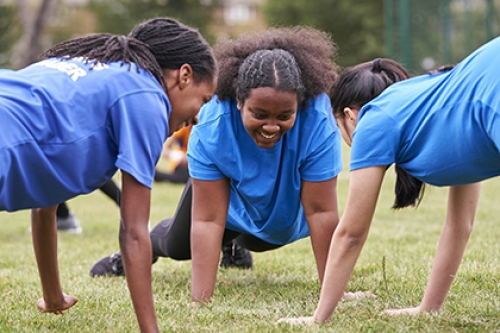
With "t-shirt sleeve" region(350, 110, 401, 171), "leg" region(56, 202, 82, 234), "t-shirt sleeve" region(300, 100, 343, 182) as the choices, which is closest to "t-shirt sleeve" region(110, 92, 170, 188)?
"t-shirt sleeve" region(350, 110, 401, 171)

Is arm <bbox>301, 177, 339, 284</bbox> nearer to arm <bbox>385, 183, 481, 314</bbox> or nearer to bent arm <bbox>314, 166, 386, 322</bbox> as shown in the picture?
arm <bbox>385, 183, 481, 314</bbox>

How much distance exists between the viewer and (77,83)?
2811mm

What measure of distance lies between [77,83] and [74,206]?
24.6 ft

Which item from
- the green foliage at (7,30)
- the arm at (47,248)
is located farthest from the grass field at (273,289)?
the green foliage at (7,30)

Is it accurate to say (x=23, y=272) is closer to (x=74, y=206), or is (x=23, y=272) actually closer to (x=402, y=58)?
(x=74, y=206)

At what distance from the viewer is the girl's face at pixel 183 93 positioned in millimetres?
3006

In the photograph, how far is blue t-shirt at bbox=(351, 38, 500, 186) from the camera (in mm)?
2668

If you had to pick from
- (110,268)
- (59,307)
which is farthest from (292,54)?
(110,268)

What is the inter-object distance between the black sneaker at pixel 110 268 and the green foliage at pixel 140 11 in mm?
44381

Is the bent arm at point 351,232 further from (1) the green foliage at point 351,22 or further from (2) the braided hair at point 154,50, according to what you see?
(1) the green foliage at point 351,22

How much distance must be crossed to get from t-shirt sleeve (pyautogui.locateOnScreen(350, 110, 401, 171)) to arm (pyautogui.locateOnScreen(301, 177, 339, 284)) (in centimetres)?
97

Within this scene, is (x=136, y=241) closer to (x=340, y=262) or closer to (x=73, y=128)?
(x=73, y=128)

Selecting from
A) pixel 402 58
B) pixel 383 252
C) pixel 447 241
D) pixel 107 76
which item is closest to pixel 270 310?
pixel 447 241

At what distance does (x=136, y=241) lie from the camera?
2762 mm
